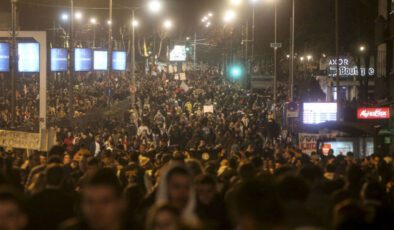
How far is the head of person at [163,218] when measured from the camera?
18.2 feet

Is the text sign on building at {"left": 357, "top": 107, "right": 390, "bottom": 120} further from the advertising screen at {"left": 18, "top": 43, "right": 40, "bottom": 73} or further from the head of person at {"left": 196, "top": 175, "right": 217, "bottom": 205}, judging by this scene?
the head of person at {"left": 196, "top": 175, "right": 217, "bottom": 205}

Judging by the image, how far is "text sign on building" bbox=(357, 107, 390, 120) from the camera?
3147cm

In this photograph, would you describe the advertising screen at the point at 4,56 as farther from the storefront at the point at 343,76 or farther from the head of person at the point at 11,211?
the head of person at the point at 11,211

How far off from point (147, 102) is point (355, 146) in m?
26.6

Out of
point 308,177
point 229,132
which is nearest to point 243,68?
point 229,132

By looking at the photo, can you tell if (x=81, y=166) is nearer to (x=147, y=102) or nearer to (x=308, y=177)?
(x=308, y=177)

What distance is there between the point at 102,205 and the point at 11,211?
89 centimetres

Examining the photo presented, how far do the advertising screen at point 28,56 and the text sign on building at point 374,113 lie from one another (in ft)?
39.5

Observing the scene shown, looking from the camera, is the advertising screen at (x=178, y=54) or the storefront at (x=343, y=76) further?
the advertising screen at (x=178, y=54)

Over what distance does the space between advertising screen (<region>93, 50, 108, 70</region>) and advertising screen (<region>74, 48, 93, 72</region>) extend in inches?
46.2

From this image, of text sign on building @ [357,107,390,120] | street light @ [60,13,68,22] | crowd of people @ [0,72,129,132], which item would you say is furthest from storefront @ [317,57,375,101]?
street light @ [60,13,68,22]

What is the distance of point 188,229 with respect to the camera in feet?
17.3

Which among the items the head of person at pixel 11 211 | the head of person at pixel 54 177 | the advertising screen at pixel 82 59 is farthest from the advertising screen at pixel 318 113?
the head of person at pixel 11 211

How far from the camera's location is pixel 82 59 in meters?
43.2
